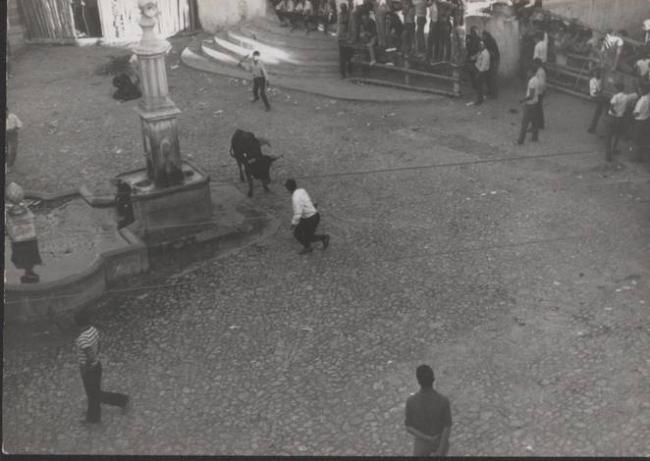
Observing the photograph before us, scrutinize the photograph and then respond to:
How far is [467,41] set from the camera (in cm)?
1938

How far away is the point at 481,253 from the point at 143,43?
617 cm

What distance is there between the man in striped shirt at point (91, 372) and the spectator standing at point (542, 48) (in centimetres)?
1345

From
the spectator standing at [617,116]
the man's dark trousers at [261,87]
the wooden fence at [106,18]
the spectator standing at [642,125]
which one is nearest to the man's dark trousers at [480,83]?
the spectator standing at [617,116]

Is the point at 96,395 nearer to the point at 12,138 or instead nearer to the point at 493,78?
the point at 12,138

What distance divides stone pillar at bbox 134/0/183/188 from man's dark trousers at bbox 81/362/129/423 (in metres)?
4.61

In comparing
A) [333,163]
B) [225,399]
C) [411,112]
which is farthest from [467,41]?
[225,399]

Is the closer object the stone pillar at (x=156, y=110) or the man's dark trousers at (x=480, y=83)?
the stone pillar at (x=156, y=110)

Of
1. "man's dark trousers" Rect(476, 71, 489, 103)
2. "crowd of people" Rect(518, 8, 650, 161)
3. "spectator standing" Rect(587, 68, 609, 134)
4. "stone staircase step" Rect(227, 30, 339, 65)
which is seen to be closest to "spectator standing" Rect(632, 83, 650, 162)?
"crowd of people" Rect(518, 8, 650, 161)

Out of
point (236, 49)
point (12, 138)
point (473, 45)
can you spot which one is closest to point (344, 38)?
point (473, 45)

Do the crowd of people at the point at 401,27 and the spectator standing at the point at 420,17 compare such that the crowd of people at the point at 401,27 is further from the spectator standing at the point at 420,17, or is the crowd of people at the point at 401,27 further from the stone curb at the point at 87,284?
the stone curb at the point at 87,284

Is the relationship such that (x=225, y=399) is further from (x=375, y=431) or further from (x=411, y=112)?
(x=411, y=112)

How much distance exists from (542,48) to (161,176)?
10.5 metres

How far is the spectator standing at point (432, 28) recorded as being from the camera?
19.8 m

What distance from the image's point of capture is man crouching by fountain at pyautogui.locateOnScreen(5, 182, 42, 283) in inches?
440
